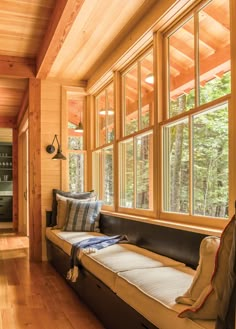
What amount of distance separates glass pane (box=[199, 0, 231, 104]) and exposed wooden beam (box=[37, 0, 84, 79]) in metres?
1.03

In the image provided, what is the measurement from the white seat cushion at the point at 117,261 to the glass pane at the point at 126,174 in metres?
1.03

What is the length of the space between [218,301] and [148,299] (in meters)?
0.49

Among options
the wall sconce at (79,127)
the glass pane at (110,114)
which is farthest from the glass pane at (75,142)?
the glass pane at (110,114)

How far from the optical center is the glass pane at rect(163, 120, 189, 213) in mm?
3102

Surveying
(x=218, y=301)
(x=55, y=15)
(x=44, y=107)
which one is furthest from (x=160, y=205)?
(x=44, y=107)

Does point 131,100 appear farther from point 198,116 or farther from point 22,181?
point 22,181

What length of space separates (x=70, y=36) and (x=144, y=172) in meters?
1.73

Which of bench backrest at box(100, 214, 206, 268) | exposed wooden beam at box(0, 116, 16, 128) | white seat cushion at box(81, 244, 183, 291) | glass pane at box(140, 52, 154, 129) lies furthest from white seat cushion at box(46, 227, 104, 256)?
exposed wooden beam at box(0, 116, 16, 128)

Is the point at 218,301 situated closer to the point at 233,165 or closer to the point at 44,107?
the point at 233,165

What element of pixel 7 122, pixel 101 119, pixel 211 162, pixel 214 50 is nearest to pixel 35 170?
pixel 101 119

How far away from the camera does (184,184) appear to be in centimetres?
313

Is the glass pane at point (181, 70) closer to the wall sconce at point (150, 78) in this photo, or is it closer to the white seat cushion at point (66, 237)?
the wall sconce at point (150, 78)

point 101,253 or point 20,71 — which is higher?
point 20,71

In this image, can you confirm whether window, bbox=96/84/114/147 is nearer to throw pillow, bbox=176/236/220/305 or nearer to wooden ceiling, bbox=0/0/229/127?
wooden ceiling, bbox=0/0/229/127
